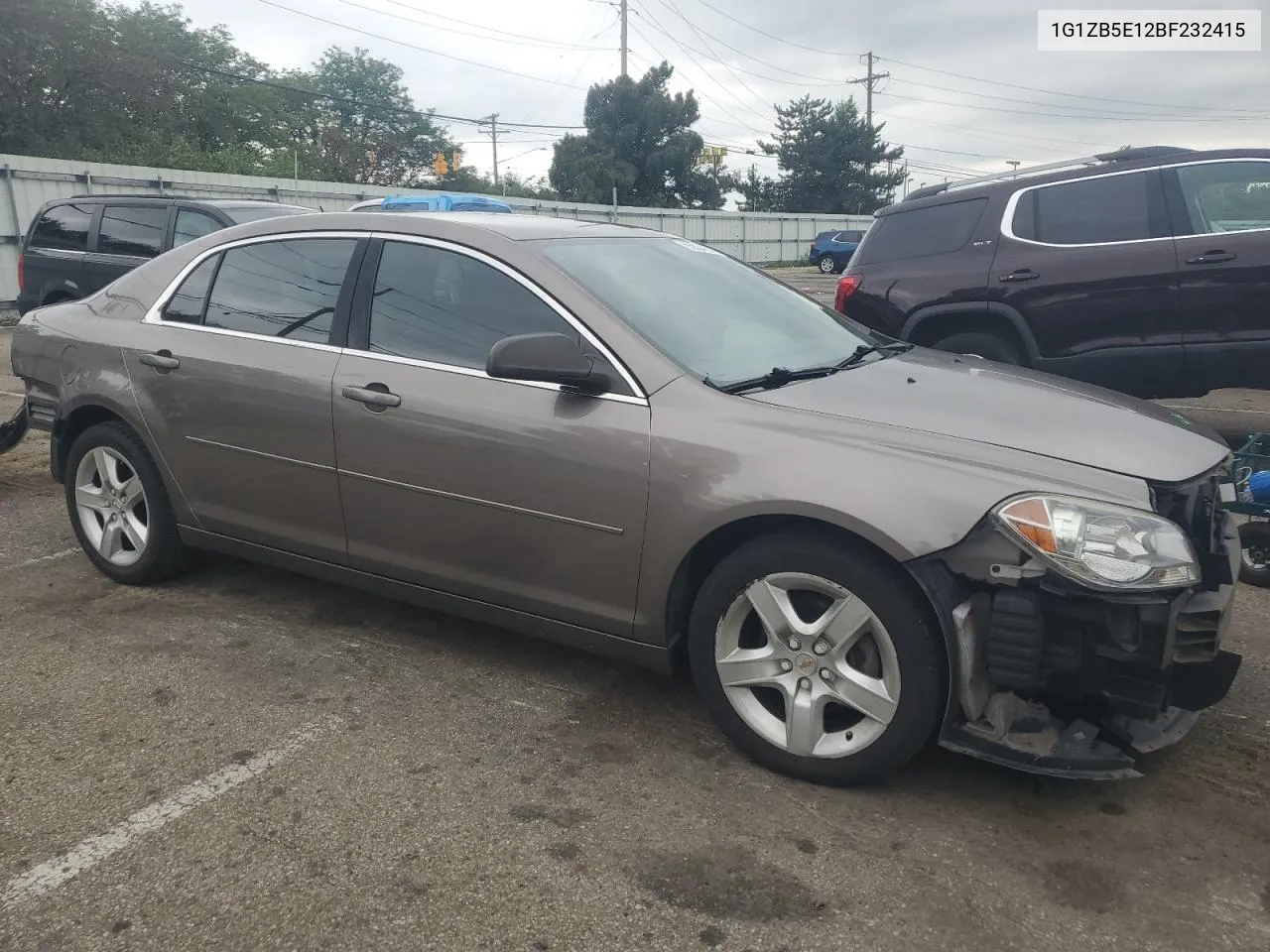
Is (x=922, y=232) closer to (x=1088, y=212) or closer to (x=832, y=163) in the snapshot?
(x=1088, y=212)

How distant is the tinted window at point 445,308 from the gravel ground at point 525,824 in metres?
1.15

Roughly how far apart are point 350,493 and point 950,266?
4533 mm

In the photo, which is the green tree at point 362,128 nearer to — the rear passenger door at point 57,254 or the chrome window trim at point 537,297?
the rear passenger door at point 57,254

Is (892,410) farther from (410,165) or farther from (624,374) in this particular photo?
(410,165)

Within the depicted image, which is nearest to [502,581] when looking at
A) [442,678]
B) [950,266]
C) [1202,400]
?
[442,678]

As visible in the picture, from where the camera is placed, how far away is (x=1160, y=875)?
245 cm

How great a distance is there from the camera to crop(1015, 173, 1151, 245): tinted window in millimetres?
6258

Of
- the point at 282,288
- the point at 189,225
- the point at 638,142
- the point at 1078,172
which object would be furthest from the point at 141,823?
the point at 638,142

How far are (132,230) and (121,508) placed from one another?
654 cm

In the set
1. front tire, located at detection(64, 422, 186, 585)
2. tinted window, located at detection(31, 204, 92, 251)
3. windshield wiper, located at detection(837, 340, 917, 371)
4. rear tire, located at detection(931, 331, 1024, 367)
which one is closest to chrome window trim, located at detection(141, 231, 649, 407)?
front tire, located at detection(64, 422, 186, 585)

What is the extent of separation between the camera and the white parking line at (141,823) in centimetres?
244

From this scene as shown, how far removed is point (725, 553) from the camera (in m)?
3.01

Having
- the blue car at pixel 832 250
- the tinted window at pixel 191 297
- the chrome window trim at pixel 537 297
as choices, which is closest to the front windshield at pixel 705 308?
the chrome window trim at pixel 537 297

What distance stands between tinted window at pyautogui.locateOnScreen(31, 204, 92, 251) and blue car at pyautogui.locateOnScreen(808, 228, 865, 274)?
1038 inches
